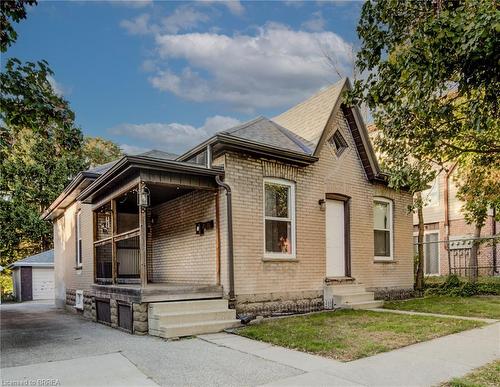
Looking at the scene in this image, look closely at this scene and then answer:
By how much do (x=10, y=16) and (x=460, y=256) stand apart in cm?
1910

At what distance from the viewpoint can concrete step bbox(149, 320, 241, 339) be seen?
7.25 meters

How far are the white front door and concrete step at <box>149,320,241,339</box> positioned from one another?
12.8 ft

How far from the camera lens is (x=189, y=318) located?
7738 millimetres

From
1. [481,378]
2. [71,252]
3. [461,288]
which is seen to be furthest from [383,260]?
[71,252]

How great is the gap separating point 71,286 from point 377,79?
1275 cm

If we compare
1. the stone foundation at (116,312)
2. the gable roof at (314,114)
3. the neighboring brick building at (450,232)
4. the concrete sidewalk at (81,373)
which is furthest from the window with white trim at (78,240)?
the neighboring brick building at (450,232)

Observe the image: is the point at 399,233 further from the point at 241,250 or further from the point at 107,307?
the point at 107,307

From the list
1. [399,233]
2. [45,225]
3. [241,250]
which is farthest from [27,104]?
[45,225]

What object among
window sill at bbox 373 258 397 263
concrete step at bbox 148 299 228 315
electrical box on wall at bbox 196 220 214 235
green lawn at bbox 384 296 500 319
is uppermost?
electrical box on wall at bbox 196 220 214 235

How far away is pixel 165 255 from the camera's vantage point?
38.1ft

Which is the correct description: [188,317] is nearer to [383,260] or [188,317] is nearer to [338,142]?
[338,142]

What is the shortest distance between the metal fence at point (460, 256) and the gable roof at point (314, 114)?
306 inches

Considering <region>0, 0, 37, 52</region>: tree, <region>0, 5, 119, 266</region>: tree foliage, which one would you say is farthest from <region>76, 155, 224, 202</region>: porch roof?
<region>0, 5, 119, 266</region>: tree foliage

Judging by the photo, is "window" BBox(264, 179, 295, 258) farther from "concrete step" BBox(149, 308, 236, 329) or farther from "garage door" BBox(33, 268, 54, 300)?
"garage door" BBox(33, 268, 54, 300)
